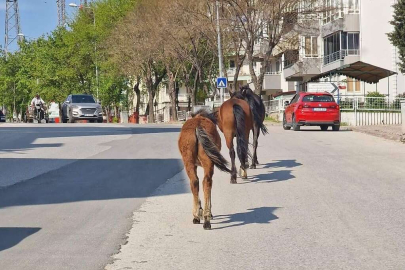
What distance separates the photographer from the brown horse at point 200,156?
952 cm

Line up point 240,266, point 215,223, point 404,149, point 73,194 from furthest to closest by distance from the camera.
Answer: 1. point 404,149
2. point 73,194
3. point 215,223
4. point 240,266

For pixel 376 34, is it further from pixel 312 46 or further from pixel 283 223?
pixel 283 223

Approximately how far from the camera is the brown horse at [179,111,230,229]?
952 cm

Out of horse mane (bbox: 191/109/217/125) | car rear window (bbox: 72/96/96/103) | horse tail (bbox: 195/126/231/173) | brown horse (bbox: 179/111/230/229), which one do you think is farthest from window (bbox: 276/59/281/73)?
horse tail (bbox: 195/126/231/173)

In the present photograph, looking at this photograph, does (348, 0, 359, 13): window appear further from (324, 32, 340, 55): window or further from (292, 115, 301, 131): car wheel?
(292, 115, 301, 131): car wheel

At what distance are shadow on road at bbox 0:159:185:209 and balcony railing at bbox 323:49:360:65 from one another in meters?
41.9

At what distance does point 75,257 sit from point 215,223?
2453 mm

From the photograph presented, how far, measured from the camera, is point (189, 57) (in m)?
59.1

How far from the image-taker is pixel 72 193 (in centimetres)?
1326

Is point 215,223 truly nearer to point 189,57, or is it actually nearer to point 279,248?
point 279,248

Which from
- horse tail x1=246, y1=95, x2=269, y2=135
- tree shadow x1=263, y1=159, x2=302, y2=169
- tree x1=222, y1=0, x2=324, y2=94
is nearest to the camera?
horse tail x1=246, y1=95, x2=269, y2=135

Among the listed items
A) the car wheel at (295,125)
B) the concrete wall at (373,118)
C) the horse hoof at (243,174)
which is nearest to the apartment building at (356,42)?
the concrete wall at (373,118)

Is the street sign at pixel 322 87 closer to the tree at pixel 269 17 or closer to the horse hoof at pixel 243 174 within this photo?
the tree at pixel 269 17

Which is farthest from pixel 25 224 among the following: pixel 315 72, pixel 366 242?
pixel 315 72
